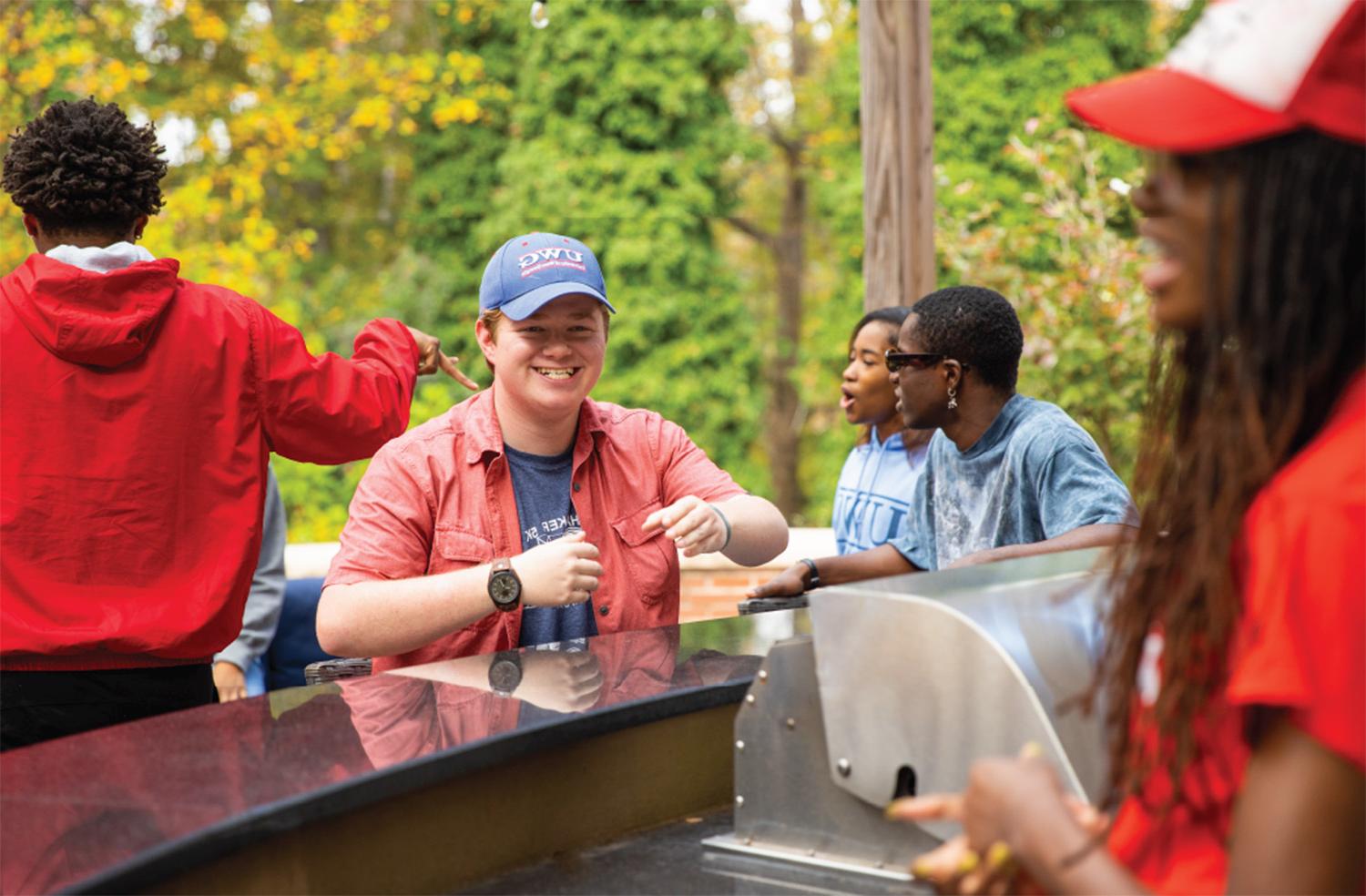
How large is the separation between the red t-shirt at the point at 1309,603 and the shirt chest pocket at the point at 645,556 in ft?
6.61

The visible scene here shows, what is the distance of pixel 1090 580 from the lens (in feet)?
6.08

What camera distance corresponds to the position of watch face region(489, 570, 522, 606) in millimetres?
2801

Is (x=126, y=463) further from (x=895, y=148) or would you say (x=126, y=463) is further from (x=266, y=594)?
(x=895, y=148)

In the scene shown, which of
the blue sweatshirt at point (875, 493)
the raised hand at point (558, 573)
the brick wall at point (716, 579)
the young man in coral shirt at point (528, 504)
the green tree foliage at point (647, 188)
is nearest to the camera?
the raised hand at point (558, 573)

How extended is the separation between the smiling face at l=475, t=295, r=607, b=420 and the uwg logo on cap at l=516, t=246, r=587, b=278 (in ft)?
0.24

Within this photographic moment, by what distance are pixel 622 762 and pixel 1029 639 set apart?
2.87 ft

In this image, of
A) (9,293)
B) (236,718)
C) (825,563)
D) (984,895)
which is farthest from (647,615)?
(984,895)

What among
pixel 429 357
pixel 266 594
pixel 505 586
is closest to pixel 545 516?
pixel 505 586

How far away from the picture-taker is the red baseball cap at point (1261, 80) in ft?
4.23

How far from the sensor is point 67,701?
2.99 m

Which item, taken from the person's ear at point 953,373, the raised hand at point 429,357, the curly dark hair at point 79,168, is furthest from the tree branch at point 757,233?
the curly dark hair at point 79,168

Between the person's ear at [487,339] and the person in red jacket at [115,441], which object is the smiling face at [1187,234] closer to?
the person's ear at [487,339]

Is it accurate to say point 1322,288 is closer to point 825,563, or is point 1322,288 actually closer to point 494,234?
point 825,563

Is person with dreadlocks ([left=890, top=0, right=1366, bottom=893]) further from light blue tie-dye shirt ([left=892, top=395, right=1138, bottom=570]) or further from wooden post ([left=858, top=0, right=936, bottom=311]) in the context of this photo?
wooden post ([left=858, top=0, right=936, bottom=311])
